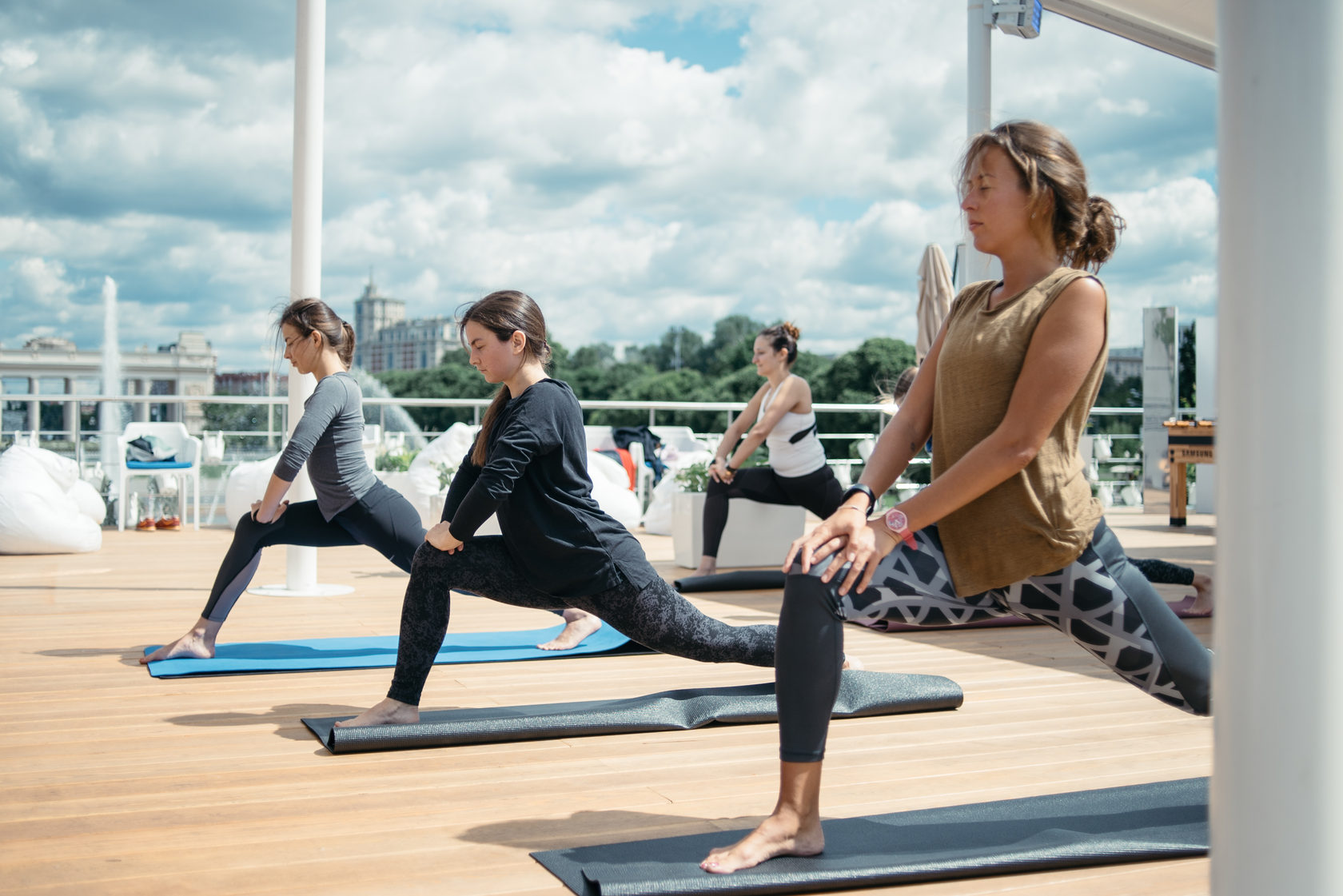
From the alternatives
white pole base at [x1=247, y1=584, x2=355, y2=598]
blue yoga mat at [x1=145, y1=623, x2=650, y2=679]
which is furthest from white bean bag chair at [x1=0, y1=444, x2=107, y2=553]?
blue yoga mat at [x1=145, y1=623, x2=650, y2=679]

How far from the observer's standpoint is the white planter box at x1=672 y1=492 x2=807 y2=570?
6.55m

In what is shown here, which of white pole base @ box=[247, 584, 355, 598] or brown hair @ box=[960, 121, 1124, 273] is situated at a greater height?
brown hair @ box=[960, 121, 1124, 273]

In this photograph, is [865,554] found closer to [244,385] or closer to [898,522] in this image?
[898,522]

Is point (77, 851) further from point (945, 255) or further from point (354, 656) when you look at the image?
point (945, 255)

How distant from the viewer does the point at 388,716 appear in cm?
273

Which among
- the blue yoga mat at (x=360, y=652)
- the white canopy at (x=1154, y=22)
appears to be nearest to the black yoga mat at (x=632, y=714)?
the blue yoga mat at (x=360, y=652)

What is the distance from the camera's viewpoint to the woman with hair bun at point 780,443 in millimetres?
5785

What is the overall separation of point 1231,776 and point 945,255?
634 cm

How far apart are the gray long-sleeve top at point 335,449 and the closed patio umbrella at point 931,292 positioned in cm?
409

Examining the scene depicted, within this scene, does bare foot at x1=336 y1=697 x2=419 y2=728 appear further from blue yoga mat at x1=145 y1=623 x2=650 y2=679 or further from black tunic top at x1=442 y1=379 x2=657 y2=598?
blue yoga mat at x1=145 y1=623 x2=650 y2=679

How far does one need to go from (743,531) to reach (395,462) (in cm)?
317

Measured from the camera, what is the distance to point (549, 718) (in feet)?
9.29

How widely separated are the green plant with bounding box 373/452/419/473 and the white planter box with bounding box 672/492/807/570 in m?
2.62

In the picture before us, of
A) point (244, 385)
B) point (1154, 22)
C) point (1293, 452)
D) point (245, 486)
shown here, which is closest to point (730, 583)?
point (245, 486)
